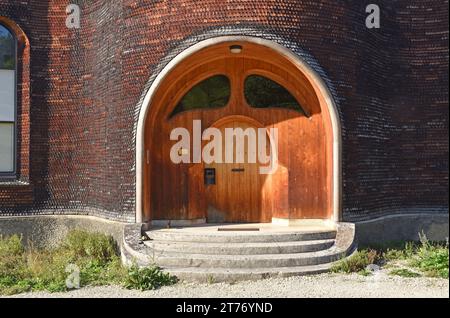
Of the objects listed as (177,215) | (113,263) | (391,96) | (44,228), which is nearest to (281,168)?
(177,215)

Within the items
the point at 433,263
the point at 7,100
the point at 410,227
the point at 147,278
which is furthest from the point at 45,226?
the point at 410,227

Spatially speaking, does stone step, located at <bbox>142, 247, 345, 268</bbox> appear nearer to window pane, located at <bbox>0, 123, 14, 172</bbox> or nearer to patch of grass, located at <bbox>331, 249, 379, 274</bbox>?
patch of grass, located at <bbox>331, 249, 379, 274</bbox>

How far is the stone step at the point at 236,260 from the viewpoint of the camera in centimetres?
687

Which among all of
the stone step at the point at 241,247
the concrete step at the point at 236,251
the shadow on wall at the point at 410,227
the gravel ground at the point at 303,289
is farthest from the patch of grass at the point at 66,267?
the shadow on wall at the point at 410,227

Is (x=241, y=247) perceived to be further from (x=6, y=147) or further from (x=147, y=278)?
(x=6, y=147)

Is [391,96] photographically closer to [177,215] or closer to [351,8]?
[351,8]

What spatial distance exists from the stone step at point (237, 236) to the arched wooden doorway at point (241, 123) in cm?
98

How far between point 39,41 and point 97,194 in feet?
13.0

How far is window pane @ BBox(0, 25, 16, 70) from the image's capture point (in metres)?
9.84

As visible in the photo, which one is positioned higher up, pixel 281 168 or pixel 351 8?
pixel 351 8

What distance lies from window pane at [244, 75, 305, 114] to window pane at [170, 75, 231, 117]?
1.62 feet

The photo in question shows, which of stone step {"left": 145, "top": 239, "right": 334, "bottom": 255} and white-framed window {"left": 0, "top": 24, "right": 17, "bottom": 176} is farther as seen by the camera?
white-framed window {"left": 0, "top": 24, "right": 17, "bottom": 176}

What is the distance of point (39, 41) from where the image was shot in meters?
9.82

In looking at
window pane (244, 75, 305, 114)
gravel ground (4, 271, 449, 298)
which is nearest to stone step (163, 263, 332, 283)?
gravel ground (4, 271, 449, 298)
